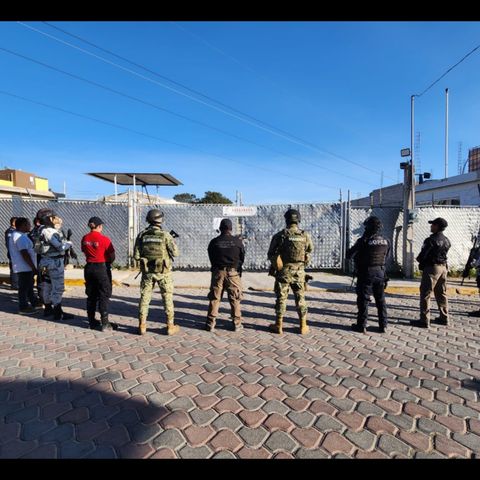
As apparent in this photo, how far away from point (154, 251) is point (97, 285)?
3.78 feet

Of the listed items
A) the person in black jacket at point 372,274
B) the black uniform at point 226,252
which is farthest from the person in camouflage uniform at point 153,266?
the person in black jacket at point 372,274

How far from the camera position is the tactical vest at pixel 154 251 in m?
4.79

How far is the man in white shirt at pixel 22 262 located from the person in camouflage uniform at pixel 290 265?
4.71 metres

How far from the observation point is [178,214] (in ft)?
34.2

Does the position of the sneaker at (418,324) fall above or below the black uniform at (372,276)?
below

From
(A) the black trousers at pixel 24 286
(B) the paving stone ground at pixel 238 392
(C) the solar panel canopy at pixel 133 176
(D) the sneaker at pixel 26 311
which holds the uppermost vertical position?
(C) the solar panel canopy at pixel 133 176

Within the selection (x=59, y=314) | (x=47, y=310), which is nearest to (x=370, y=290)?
(x=59, y=314)

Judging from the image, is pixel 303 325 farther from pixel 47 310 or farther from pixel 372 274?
pixel 47 310

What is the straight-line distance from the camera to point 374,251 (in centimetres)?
497

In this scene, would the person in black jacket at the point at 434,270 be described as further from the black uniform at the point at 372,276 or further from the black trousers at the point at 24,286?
the black trousers at the point at 24,286

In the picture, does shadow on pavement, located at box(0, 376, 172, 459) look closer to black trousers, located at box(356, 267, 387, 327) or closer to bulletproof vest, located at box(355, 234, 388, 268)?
black trousers, located at box(356, 267, 387, 327)
